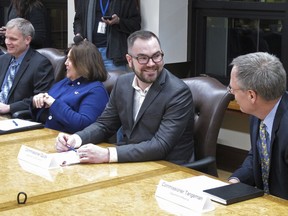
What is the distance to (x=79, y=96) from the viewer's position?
356 centimetres

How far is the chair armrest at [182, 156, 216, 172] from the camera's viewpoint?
118 inches

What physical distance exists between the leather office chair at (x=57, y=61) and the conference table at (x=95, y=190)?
155 cm

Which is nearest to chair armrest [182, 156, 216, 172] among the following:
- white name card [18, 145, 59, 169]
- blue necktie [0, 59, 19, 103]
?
white name card [18, 145, 59, 169]

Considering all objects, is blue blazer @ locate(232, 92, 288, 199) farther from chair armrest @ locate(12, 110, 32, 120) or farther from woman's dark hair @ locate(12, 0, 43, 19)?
woman's dark hair @ locate(12, 0, 43, 19)

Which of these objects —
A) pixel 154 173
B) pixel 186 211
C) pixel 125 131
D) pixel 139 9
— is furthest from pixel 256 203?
pixel 139 9

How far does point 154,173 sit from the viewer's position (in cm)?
264

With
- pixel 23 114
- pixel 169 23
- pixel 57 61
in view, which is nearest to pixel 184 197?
pixel 23 114

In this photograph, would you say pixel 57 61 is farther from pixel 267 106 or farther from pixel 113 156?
pixel 267 106

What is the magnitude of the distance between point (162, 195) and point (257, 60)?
688mm

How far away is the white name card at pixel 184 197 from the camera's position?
2146 millimetres

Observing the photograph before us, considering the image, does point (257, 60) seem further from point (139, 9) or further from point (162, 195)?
point (139, 9)

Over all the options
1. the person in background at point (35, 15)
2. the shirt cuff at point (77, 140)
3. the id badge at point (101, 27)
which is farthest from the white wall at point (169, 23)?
the shirt cuff at point (77, 140)

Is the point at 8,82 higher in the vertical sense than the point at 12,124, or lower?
higher

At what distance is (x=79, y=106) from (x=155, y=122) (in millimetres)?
658
